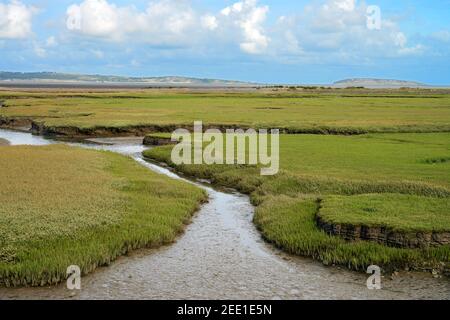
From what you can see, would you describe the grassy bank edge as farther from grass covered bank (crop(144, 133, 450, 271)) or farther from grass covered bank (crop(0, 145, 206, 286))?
grass covered bank (crop(0, 145, 206, 286))

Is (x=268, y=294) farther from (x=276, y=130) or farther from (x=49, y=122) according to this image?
(x=49, y=122)

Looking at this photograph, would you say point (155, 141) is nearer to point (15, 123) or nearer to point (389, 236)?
point (15, 123)

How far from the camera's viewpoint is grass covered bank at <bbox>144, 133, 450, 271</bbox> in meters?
16.0

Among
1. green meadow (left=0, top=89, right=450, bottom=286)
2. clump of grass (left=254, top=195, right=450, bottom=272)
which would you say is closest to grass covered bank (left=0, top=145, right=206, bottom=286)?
green meadow (left=0, top=89, right=450, bottom=286)

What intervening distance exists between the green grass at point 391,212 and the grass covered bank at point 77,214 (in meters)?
6.08

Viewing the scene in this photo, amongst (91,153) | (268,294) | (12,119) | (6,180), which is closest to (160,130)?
(91,153)

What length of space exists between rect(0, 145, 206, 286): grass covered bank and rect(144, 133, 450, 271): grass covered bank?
370 cm

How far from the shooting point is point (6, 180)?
81.0 ft

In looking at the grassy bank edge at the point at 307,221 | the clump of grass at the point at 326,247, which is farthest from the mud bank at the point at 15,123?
the clump of grass at the point at 326,247

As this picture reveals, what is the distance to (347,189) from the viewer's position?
23.7 metres

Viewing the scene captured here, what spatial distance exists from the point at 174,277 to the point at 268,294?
2898 millimetres

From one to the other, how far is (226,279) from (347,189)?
35.6ft

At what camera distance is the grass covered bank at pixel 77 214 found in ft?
49.0

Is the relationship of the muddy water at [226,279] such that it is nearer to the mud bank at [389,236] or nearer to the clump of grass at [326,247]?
the clump of grass at [326,247]
